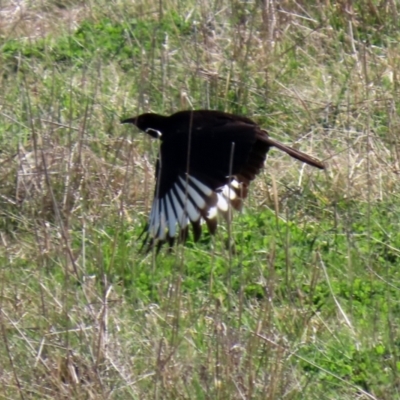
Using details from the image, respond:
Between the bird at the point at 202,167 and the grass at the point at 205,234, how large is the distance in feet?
0.36

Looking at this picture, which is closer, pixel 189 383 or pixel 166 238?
pixel 189 383

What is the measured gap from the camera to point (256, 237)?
12.2 ft

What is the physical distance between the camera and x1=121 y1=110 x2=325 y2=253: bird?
3504mm

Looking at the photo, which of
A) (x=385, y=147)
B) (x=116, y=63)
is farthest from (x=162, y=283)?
(x=116, y=63)

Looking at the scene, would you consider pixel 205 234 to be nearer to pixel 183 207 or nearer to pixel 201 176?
pixel 201 176

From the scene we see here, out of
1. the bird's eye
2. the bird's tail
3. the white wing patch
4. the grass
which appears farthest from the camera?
the bird's eye

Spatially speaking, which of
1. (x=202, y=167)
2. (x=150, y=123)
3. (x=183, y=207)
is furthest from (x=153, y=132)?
(x=183, y=207)

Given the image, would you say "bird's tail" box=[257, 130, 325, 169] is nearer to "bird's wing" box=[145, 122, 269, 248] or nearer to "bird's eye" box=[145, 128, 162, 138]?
"bird's wing" box=[145, 122, 269, 248]

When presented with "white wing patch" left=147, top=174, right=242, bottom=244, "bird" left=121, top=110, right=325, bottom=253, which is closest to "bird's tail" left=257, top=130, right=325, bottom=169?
"bird" left=121, top=110, right=325, bottom=253

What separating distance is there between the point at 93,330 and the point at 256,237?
114 centimetres

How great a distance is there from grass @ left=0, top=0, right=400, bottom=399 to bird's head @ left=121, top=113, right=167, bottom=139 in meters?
0.07

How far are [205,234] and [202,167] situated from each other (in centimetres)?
24

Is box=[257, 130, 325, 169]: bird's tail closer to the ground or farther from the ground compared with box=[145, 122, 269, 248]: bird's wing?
closer to the ground

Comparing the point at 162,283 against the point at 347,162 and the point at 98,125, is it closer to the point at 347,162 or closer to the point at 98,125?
the point at 347,162
